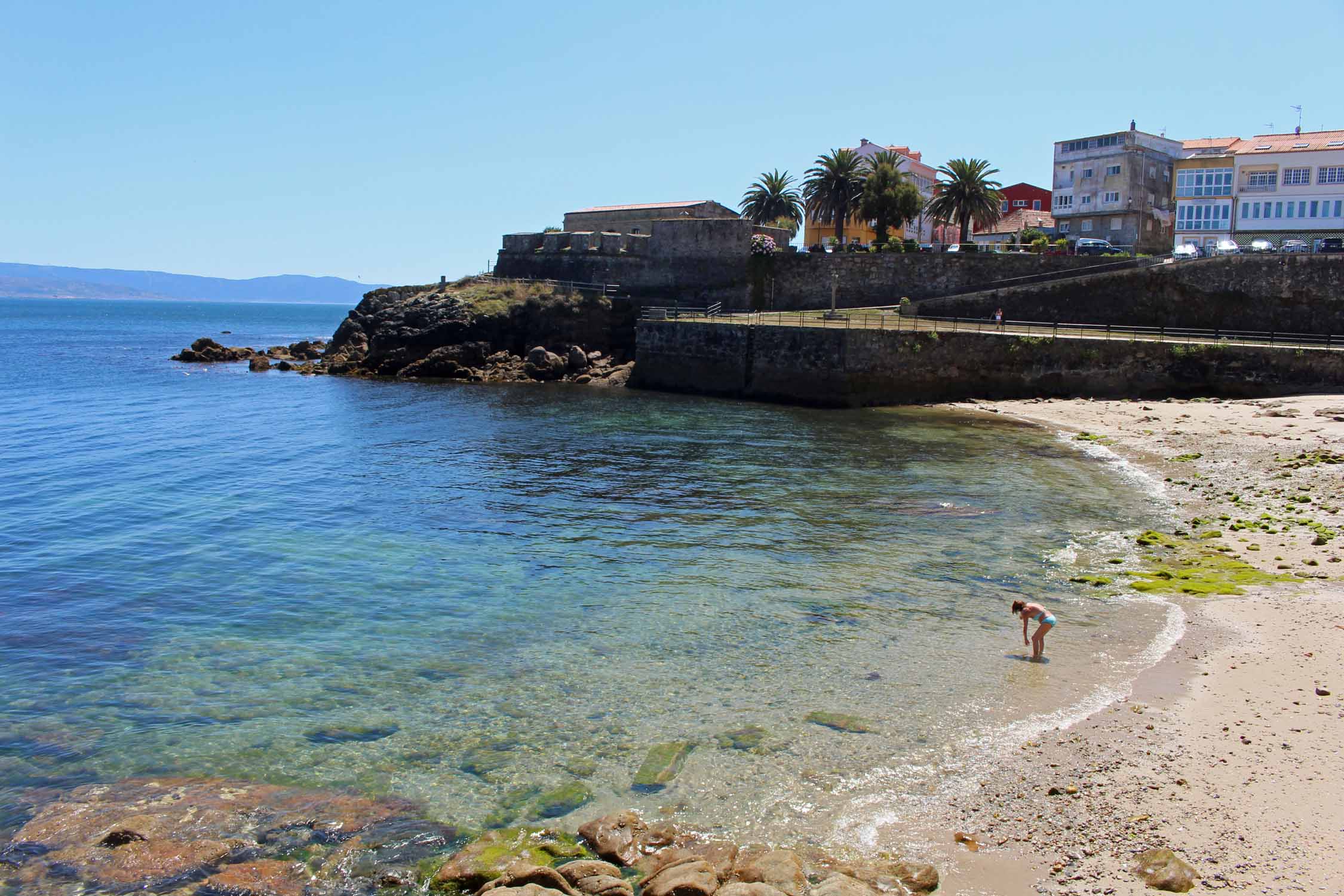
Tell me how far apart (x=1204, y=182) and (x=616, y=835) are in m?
62.3

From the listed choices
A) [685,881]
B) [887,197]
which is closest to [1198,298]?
[887,197]

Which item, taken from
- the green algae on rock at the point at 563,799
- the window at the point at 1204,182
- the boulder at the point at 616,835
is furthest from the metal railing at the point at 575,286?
the boulder at the point at 616,835

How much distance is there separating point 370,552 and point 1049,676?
44.1ft

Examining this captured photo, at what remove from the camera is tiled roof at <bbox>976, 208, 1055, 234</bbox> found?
251 feet

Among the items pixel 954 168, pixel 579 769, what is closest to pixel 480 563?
pixel 579 769

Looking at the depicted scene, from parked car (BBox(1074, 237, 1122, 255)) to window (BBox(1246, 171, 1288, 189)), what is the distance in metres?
12.2

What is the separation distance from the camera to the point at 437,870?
8719 millimetres

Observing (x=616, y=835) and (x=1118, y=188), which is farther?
(x=1118, y=188)

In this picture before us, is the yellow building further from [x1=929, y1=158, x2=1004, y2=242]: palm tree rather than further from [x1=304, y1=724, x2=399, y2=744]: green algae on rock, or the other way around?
[x1=304, y1=724, x2=399, y2=744]: green algae on rock

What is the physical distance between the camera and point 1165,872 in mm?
7824

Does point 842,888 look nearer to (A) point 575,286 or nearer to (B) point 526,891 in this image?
(B) point 526,891

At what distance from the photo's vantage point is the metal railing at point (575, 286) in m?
57.6

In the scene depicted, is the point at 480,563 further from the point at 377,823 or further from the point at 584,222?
the point at 584,222

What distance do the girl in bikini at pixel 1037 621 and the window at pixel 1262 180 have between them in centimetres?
5440
